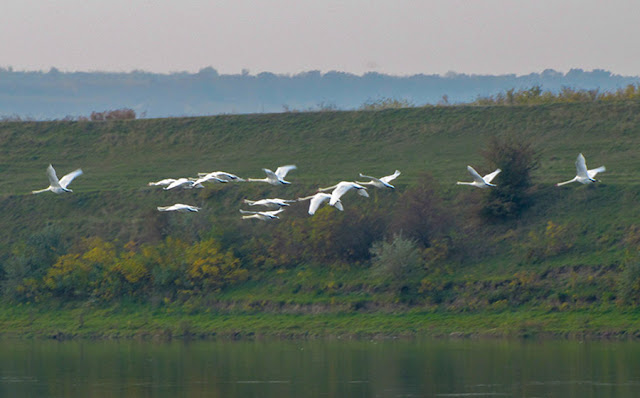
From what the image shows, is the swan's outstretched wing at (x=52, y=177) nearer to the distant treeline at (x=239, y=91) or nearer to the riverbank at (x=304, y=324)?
the riverbank at (x=304, y=324)

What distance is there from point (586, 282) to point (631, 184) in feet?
28.3

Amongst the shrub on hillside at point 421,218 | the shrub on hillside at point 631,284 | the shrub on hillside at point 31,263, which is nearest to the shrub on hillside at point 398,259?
the shrub on hillside at point 421,218

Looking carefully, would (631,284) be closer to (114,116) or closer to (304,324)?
(304,324)

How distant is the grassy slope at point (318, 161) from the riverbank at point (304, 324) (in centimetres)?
203

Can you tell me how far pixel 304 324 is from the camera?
39.7m

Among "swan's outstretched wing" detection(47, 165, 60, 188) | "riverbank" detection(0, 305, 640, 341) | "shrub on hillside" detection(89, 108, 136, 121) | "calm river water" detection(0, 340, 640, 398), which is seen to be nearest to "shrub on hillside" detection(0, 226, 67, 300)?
"riverbank" detection(0, 305, 640, 341)

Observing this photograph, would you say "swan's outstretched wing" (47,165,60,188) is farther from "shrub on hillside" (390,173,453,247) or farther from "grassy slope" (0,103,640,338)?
"shrub on hillside" (390,173,453,247)

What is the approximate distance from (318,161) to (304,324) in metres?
19.2

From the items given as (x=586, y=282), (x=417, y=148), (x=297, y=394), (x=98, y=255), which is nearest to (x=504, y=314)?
(x=586, y=282)

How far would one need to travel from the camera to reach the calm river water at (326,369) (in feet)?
86.2

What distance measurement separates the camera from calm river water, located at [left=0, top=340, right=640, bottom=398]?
86.2 ft

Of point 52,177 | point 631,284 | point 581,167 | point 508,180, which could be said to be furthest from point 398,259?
point 52,177

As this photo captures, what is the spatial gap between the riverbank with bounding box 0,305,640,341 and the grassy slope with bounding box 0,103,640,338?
6.67 ft

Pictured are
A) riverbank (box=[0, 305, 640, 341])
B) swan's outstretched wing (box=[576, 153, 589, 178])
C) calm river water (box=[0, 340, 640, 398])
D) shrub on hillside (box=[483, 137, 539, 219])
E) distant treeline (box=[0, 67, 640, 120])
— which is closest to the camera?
calm river water (box=[0, 340, 640, 398])
